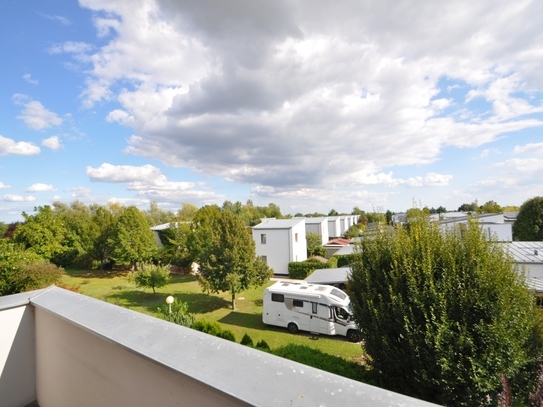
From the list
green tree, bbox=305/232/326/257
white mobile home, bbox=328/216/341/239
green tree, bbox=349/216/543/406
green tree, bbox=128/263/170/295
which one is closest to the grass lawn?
green tree, bbox=128/263/170/295

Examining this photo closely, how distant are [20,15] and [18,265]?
7.60 m

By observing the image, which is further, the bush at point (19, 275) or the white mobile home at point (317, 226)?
the white mobile home at point (317, 226)

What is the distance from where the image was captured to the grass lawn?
12.3 metres

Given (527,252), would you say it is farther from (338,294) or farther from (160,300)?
(160,300)

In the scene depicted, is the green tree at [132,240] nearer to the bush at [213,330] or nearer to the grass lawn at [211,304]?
the grass lawn at [211,304]

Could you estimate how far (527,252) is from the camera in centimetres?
1482

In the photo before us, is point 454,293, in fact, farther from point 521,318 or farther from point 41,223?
point 41,223

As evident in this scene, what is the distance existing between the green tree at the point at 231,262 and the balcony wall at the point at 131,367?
13166 mm

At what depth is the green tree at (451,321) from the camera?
14.1 ft

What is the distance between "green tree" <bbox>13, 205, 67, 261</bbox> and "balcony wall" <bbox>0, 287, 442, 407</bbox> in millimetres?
21673

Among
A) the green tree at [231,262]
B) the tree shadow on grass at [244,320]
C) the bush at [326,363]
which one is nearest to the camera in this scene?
the bush at [326,363]

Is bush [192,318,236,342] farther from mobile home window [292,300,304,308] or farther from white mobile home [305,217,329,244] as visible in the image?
white mobile home [305,217,329,244]

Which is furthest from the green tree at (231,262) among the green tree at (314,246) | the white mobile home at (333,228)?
the white mobile home at (333,228)

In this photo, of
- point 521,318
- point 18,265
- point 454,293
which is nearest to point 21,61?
point 18,265
